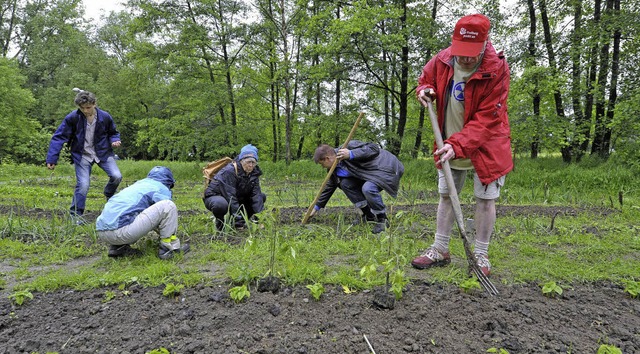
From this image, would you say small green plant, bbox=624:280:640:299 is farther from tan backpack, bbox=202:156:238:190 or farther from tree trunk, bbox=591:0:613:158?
tree trunk, bbox=591:0:613:158

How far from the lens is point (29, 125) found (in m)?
17.5

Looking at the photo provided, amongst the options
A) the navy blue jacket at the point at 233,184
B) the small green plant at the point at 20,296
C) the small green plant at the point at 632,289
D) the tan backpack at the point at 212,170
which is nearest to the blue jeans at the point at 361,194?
the navy blue jacket at the point at 233,184

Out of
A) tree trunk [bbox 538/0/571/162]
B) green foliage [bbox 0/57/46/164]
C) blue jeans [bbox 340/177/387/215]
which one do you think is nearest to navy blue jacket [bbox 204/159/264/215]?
blue jeans [bbox 340/177/387/215]

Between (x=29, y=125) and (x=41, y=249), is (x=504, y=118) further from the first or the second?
(x=29, y=125)

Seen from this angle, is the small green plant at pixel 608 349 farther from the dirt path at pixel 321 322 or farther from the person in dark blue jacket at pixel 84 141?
the person in dark blue jacket at pixel 84 141

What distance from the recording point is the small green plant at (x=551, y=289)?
91.6 inches

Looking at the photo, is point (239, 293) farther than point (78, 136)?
No

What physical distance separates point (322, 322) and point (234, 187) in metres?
2.53

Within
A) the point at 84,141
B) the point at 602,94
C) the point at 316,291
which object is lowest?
the point at 316,291

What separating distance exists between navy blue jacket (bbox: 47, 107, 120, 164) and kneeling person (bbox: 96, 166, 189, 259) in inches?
69.4

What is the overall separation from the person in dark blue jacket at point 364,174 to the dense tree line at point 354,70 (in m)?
6.26

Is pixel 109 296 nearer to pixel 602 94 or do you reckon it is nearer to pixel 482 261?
pixel 482 261

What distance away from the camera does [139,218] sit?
9.88 feet

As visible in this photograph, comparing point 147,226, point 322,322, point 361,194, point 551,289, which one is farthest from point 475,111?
point 147,226
